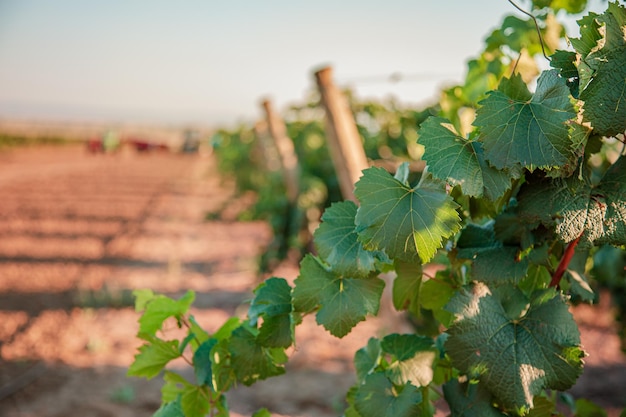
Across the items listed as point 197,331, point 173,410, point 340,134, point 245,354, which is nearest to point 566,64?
point 245,354

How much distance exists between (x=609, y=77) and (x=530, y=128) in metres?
0.13

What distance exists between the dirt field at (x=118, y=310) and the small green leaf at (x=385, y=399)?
208mm

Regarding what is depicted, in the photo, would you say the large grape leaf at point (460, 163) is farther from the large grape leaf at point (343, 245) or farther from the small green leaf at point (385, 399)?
the small green leaf at point (385, 399)

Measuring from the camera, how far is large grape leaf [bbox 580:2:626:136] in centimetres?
86

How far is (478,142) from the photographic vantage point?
923 mm

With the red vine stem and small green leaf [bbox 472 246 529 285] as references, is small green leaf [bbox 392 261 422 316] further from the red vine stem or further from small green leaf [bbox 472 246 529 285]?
the red vine stem

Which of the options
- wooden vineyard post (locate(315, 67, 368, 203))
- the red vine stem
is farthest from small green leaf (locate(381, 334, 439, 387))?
wooden vineyard post (locate(315, 67, 368, 203))

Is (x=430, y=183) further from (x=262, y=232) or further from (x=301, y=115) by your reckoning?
(x=262, y=232)

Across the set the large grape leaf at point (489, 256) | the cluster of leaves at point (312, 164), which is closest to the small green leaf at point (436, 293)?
the large grape leaf at point (489, 256)

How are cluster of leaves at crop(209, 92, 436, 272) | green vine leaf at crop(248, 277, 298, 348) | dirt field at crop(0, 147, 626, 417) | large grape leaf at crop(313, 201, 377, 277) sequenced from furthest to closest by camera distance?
cluster of leaves at crop(209, 92, 436, 272)
dirt field at crop(0, 147, 626, 417)
green vine leaf at crop(248, 277, 298, 348)
large grape leaf at crop(313, 201, 377, 277)

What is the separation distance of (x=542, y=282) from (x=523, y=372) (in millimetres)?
259

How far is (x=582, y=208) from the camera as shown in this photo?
0.93 metres

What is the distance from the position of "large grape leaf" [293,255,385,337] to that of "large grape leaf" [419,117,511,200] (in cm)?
25

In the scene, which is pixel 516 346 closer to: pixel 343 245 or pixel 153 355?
pixel 343 245
